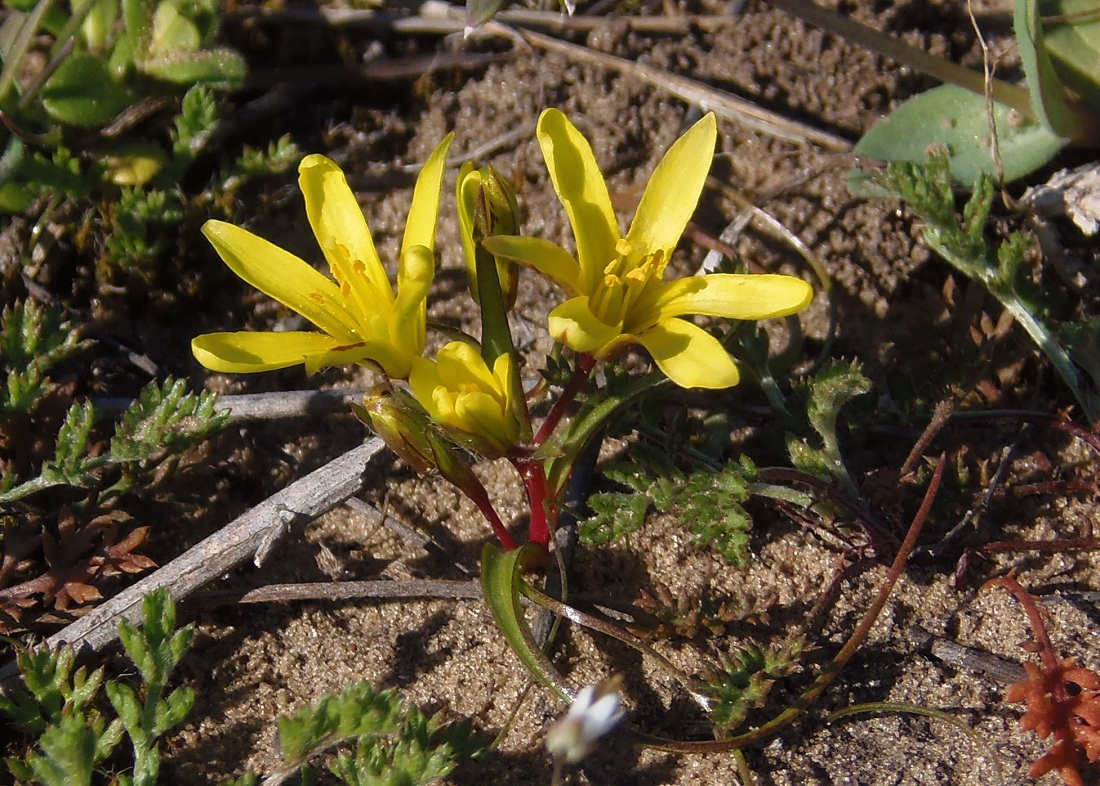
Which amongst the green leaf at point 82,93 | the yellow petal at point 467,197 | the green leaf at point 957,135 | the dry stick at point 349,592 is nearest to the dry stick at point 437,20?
the green leaf at point 82,93

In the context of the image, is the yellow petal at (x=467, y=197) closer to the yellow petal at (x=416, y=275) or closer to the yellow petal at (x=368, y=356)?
the yellow petal at (x=416, y=275)

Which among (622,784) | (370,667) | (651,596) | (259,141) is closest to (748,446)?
(651,596)

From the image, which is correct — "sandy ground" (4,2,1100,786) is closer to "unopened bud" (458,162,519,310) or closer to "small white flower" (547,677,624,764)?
"small white flower" (547,677,624,764)

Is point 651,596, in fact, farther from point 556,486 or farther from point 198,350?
point 198,350

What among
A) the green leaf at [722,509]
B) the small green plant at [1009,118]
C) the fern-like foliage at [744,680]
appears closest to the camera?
the fern-like foliage at [744,680]

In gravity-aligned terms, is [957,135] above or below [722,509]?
above

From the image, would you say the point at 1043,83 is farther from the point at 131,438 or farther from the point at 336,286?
the point at 131,438

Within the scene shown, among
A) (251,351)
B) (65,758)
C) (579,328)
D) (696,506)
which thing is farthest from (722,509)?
(65,758)
